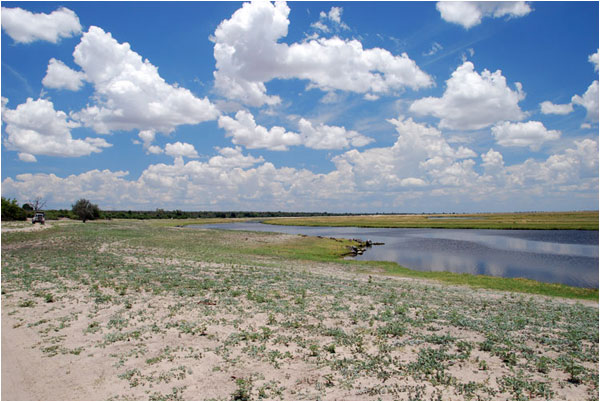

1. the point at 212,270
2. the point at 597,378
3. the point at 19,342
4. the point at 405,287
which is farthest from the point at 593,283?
the point at 19,342

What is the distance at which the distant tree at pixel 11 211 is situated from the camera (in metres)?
104

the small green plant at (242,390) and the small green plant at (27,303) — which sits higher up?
the small green plant at (27,303)

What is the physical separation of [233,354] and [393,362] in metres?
5.06

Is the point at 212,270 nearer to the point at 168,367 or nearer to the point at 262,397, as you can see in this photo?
the point at 168,367

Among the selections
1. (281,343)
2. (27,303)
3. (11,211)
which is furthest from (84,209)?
(281,343)

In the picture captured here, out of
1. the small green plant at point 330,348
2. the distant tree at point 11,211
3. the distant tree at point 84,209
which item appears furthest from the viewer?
the distant tree at point 84,209

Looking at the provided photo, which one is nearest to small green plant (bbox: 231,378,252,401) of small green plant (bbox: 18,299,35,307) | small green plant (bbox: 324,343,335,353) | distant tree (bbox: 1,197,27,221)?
small green plant (bbox: 324,343,335,353)

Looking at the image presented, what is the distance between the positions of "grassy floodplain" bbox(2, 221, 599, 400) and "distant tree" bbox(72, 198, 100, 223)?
4936 inches

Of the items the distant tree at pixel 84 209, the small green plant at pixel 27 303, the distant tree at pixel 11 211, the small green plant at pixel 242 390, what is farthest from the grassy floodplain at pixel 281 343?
the distant tree at pixel 84 209

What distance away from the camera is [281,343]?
1188cm

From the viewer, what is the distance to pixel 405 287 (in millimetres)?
23500

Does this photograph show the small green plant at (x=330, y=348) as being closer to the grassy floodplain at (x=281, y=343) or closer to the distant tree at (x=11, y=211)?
the grassy floodplain at (x=281, y=343)

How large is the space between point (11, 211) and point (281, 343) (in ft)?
431

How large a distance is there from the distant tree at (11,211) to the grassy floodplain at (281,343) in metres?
111
